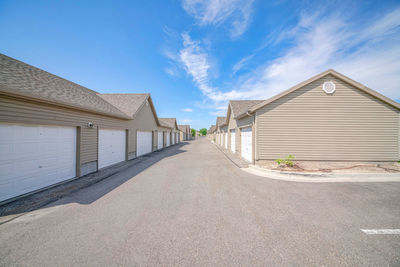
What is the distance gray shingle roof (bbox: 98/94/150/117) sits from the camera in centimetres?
1097

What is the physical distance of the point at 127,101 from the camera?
12.2 metres

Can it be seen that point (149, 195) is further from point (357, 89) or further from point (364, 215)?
point (357, 89)

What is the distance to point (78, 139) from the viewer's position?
638 centimetres

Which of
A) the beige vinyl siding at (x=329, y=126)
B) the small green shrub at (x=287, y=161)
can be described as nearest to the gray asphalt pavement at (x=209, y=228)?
the small green shrub at (x=287, y=161)

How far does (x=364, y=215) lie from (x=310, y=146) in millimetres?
5279

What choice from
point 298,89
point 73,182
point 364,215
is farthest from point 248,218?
point 298,89

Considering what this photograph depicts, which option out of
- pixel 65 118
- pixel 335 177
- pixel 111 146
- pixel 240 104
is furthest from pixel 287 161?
pixel 65 118

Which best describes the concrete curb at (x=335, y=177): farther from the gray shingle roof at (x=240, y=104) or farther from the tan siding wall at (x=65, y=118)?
the tan siding wall at (x=65, y=118)

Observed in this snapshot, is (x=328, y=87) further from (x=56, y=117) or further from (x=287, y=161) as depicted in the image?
(x=56, y=117)

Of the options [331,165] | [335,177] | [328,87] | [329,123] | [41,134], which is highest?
[328,87]

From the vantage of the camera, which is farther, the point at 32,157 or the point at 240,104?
the point at 240,104

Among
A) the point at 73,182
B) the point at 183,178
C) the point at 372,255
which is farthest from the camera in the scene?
the point at 183,178

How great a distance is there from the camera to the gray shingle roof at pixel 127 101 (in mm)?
10969

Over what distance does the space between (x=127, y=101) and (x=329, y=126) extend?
48.5 ft
